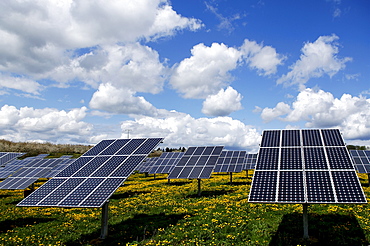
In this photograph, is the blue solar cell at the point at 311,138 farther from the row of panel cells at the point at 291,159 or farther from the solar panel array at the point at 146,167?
the solar panel array at the point at 146,167

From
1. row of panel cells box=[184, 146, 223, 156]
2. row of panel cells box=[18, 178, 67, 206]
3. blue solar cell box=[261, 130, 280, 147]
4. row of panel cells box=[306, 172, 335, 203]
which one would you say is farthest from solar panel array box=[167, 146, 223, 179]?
row of panel cells box=[306, 172, 335, 203]

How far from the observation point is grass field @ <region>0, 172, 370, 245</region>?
524 inches

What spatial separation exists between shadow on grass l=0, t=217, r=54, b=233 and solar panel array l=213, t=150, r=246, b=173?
76.9 ft

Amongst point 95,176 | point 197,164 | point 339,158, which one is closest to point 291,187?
point 339,158

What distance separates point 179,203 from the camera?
23.3 meters

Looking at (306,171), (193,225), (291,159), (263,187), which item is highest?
(291,159)

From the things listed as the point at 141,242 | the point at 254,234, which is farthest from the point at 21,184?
the point at 254,234

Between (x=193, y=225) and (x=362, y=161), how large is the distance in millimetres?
28640

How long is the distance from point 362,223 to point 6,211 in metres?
26.6

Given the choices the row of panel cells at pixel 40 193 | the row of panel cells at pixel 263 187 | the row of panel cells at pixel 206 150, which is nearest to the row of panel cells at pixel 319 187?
the row of panel cells at pixel 263 187

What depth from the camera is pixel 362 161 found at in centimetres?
3419

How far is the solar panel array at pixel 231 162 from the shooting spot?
37888 mm

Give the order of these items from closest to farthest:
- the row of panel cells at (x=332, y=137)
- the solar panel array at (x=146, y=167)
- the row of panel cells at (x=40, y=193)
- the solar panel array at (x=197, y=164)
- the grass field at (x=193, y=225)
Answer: the row of panel cells at (x=40, y=193), the grass field at (x=193, y=225), the row of panel cells at (x=332, y=137), the solar panel array at (x=197, y=164), the solar panel array at (x=146, y=167)

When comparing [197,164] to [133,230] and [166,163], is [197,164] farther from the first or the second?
[166,163]
